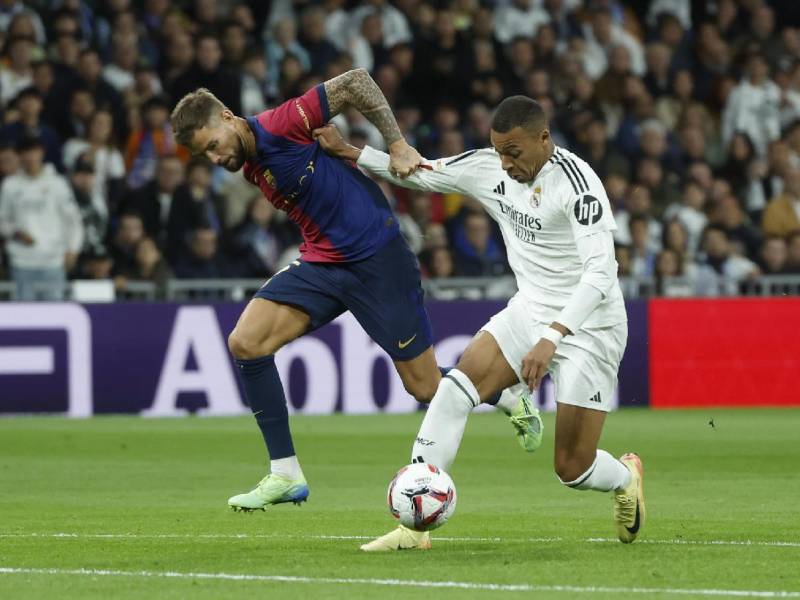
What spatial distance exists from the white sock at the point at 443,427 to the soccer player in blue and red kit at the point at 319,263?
3.75 ft

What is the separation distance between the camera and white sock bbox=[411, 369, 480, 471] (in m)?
8.09

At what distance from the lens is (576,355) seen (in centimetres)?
836

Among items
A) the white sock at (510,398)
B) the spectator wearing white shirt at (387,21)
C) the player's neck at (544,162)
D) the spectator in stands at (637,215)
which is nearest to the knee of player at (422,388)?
the white sock at (510,398)

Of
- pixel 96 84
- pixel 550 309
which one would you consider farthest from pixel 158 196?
pixel 550 309

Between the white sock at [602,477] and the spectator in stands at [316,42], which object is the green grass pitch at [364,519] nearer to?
the white sock at [602,477]

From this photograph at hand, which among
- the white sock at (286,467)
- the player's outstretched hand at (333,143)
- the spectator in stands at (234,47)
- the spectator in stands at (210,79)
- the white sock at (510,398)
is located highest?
the spectator in stands at (234,47)

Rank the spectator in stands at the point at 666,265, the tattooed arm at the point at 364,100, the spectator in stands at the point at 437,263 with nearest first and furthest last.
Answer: the tattooed arm at the point at 364,100 < the spectator in stands at the point at 437,263 < the spectator in stands at the point at 666,265

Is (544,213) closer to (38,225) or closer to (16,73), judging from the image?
(38,225)

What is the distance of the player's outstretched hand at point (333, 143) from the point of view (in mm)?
9297

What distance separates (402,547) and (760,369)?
11280mm

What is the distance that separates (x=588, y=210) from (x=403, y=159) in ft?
3.98

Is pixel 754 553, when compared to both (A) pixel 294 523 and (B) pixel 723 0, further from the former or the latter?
(B) pixel 723 0

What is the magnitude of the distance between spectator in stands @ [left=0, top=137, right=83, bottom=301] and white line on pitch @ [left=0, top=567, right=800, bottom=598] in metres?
9.66

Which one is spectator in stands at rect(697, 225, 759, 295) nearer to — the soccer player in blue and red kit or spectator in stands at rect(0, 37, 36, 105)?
spectator in stands at rect(0, 37, 36, 105)
